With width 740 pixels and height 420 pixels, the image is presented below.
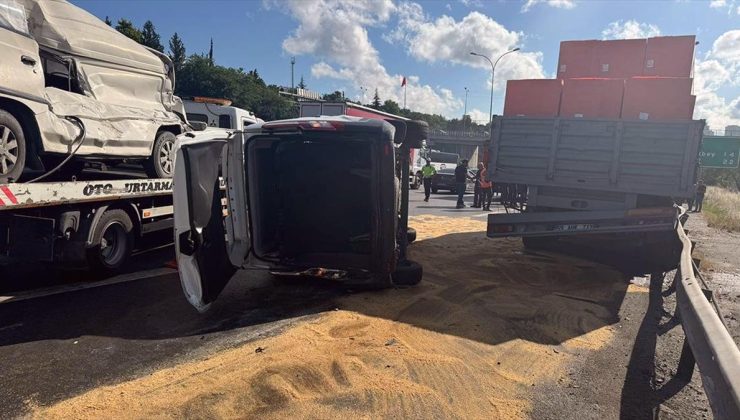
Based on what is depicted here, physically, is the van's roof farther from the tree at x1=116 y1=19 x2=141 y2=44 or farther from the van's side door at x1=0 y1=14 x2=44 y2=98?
the tree at x1=116 y1=19 x2=141 y2=44

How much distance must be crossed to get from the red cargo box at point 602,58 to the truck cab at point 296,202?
14.2ft

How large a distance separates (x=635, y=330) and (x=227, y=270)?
416 centimetres

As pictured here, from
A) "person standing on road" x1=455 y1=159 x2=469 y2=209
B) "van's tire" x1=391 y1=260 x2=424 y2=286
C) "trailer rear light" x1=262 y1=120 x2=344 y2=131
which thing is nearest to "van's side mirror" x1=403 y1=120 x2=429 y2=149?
"trailer rear light" x1=262 y1=120 x2=344 y2=131

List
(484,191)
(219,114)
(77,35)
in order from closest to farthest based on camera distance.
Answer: (77,35) < (219,114) < (484,191)

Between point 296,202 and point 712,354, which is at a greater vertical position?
point 296,202

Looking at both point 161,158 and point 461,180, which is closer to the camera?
point 161,158

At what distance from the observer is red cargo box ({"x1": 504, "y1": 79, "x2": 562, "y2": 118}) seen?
24.8 feet

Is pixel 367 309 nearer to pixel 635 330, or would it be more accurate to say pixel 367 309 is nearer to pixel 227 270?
pixel 227 270

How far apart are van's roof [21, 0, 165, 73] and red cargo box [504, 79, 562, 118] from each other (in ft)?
19.5

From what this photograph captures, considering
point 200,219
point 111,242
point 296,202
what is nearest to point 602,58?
point 296,202

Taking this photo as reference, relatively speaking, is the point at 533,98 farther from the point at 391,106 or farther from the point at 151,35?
the point at 391,106

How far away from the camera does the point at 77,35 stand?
19.3 ft

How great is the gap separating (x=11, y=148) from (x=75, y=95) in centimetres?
119

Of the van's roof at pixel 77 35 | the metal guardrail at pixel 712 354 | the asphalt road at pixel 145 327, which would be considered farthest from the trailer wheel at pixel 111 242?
the metal guardrail at pixel 712 354
